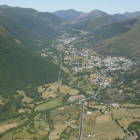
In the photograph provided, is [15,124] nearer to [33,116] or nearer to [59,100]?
[33,116]

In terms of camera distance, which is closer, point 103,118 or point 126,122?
point 126,122

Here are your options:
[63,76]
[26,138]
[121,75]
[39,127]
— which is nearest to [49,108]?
[39,127]

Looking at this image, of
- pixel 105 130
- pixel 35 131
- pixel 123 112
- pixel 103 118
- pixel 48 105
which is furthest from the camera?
pixel 48 105

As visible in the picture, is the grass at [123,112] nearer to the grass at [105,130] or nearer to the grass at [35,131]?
the grass at [105,130]

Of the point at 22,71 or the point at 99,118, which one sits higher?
the point at 22,71

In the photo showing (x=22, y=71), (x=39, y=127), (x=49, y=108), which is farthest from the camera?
(x=22, y=71)

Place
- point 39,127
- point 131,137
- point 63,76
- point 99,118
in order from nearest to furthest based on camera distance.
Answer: point 131,137 < point 39,127 < point 99,118 < point 63,76

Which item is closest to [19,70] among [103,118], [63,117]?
[63,117]

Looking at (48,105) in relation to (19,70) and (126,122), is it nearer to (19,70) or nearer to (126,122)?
(126,122)
